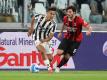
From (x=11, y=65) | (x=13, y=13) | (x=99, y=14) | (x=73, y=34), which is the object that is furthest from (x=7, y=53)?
(x=99, y=14)

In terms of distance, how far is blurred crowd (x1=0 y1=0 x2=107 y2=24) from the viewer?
61.7 feet

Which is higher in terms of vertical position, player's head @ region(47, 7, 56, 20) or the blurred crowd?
player's head @ region(47, 7, 56, 20)

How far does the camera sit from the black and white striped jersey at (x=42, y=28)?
1648 centimetres

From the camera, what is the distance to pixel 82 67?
1853cm

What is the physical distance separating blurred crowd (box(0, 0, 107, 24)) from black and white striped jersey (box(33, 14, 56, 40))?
2283mm

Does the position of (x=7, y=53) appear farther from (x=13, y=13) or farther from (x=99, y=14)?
(x=99, y=14)

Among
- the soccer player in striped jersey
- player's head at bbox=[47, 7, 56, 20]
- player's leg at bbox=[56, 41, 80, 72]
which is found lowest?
player's leg at bbox=[56, 41, 80, 72]

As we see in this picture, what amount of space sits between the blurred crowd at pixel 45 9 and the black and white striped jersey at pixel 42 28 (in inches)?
89.9

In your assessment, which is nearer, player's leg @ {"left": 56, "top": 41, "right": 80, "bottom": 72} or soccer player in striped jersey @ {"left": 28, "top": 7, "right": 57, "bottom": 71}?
soccer player in striped jersey @ {"left": 28, "top": 7, "right": 57, "bottom": 71}
